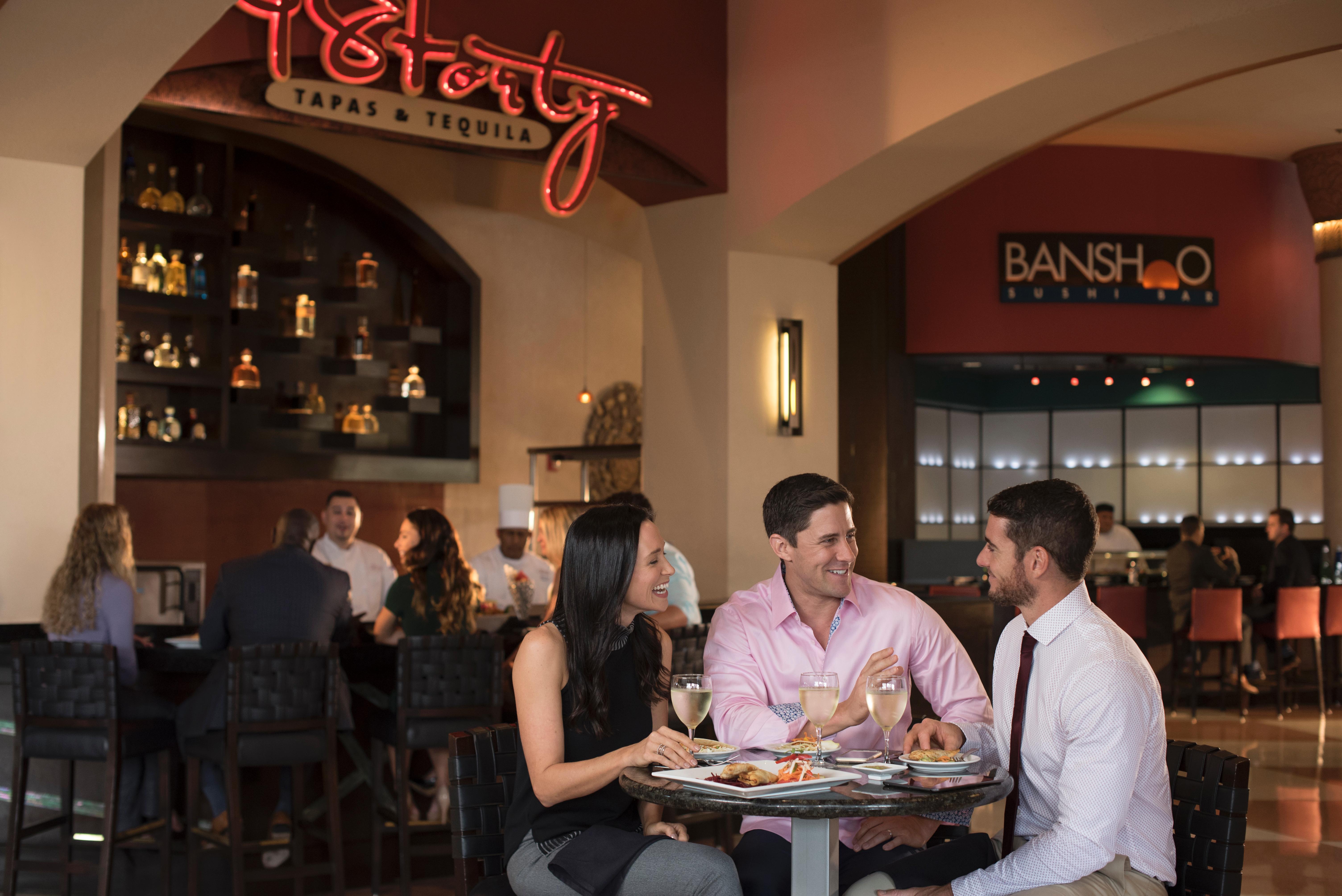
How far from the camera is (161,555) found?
7.18 meters

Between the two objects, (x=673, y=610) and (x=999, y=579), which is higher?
(x=999, y=579)

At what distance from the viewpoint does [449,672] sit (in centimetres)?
443

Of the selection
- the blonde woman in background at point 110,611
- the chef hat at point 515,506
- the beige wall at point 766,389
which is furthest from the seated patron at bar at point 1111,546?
the blonde woman in background at point 110,611

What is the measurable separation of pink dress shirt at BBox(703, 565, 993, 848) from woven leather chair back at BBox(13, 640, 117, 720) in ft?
8.20

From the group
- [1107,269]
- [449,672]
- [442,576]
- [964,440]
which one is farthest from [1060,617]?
[964,440]

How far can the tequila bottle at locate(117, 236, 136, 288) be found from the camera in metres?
6.78

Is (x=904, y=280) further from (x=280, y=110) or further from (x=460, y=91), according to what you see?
(x=280, y=110)

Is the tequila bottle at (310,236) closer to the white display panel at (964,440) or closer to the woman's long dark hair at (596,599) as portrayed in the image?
the woman's long dark hair at (596,599)

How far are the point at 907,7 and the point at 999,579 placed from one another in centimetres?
449

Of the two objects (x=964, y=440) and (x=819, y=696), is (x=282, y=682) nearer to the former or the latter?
(x=819, y=696)

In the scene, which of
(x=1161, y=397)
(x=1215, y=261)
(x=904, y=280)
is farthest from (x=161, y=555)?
(x=1161, y=397)

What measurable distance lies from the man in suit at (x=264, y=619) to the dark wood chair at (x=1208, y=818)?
301 centimetres

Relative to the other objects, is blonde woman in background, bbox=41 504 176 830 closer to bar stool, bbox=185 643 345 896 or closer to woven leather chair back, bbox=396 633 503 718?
bar stool, bbox=185 643 345 896

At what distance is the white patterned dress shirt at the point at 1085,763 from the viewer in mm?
2066
